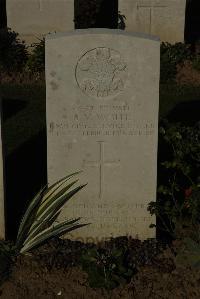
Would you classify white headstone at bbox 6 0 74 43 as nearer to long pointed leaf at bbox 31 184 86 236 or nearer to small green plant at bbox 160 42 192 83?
small green plant at bbox 160 42 192 83

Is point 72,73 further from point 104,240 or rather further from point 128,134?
point 104,240

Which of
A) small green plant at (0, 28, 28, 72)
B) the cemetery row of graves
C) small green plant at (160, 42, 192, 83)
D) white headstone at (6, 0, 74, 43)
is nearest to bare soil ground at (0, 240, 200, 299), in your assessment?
the cemetery row of graves

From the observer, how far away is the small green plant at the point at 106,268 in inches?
210

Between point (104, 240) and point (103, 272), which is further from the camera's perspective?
point (104, 240)

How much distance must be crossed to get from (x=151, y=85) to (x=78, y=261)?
1.84m

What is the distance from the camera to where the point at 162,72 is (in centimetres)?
1206

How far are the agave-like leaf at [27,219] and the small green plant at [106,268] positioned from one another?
0.63 metres

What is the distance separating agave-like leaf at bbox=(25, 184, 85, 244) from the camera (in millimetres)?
5797

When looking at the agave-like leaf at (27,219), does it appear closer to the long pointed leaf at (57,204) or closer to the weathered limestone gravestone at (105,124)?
the long pointed leaf at (57,204)

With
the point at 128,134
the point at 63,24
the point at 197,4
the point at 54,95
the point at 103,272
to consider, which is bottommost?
the point at 103,272

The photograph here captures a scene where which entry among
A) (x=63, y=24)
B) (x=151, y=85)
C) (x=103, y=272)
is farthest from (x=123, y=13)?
(x=103, y=272)

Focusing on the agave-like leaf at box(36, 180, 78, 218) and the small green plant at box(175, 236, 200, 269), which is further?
the agave-like leaf at box(36, 180, 78, 218)

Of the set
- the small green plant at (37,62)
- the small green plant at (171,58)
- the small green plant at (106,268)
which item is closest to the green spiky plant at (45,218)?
the small green plant at (106,268)

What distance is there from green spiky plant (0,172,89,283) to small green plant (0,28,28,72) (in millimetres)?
6964
